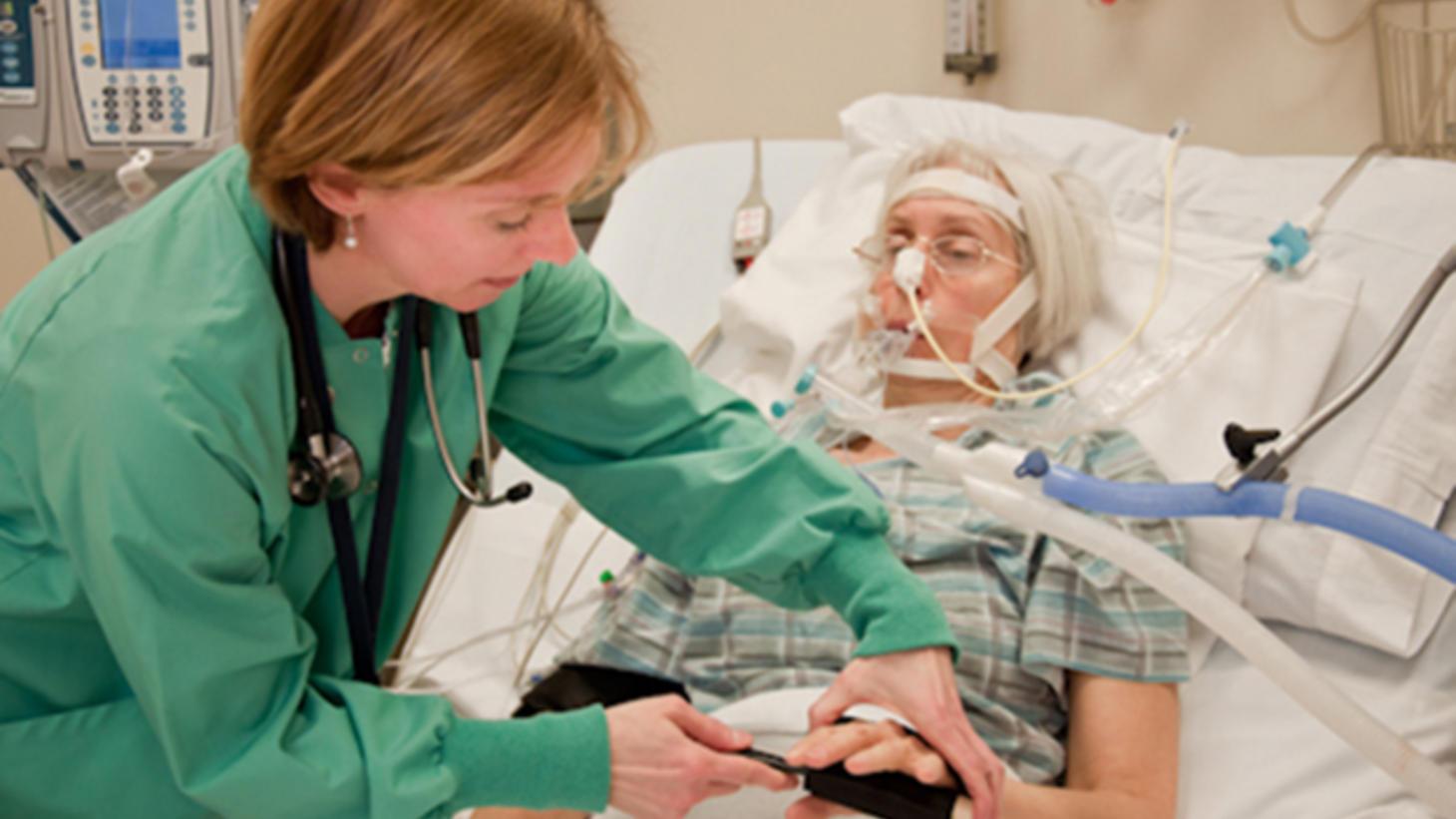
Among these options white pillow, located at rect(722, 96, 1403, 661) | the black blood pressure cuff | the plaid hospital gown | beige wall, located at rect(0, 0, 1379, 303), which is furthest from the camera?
beige wall, located at rect(0, 0, 1379, 303)

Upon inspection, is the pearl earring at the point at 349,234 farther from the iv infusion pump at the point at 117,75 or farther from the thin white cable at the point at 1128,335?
the iv infusion pump at the point at 117,75

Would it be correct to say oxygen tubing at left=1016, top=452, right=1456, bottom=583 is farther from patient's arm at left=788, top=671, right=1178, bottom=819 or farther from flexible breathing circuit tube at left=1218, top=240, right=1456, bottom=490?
patient's arm at left=788, top=671, right=1178, bottom=819

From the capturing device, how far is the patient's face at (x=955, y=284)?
196 cm

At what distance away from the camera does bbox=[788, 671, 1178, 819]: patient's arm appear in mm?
1306

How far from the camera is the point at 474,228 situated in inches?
42.9

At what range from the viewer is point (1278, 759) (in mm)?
1576

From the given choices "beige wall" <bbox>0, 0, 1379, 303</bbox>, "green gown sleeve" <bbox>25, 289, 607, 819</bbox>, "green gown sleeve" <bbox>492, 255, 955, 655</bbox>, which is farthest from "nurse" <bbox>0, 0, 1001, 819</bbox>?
"beige wall" <bbox>0, 0, 1379, 303</bbox>

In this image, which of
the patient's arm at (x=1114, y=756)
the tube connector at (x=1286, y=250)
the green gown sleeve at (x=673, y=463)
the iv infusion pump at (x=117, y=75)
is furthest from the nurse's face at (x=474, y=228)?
the iv infusion pump at (x=117, y=75)

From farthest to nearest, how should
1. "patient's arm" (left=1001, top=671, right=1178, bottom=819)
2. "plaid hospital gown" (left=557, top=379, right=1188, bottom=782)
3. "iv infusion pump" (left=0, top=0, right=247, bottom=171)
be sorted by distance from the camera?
1. "iv infusion pump" (left=0, top=0, right=247, bottom=171)
2. "plaid hospital gown" (left=557, top=379, right=1188, bottom=782)
3. "patient's arm" (left=1001, top=671, right=1178, bottom=819)

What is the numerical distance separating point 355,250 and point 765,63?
87.4 inches

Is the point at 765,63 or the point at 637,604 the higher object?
the point at 765,63

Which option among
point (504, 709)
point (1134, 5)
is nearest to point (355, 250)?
point (504, 709)

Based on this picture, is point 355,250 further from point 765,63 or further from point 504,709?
point 765,63

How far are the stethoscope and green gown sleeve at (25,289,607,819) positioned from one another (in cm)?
5
